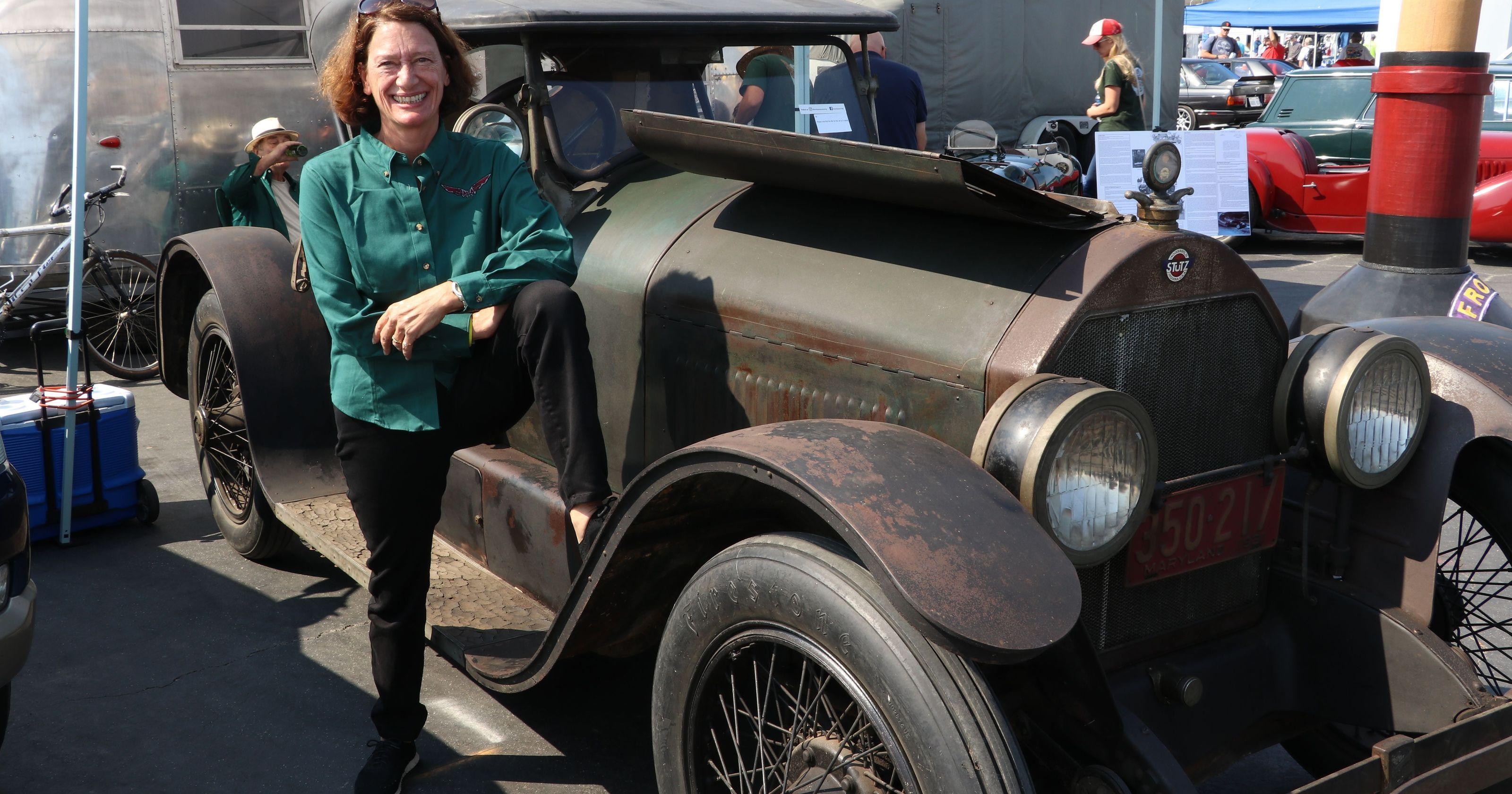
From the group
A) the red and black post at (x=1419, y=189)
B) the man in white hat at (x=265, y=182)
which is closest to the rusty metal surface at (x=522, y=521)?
the man in white hat at (x=265, y=182)

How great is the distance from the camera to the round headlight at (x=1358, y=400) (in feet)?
7.85

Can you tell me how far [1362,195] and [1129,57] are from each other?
2.80 m

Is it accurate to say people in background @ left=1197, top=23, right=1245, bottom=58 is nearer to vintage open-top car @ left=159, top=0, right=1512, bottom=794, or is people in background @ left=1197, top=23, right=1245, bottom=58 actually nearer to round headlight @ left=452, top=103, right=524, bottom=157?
round headlight @ left=452, top=103, right=524, bottom=157

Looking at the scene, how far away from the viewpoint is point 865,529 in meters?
1.85

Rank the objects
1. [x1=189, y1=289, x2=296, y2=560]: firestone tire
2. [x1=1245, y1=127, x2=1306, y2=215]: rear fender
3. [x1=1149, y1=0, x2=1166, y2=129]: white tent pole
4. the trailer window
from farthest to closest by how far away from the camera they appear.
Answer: [x1=1149, y1=0, x2=1166, y2=129]: white tent pole → [x1=1245, y1=127, x2=1306, y2=215]: rear fender → the trailer window → [x1=189, y1=289, x2=296, y2=560]: firestone tire

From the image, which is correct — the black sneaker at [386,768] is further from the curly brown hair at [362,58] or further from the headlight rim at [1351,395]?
the headlight rim at [1351,395]

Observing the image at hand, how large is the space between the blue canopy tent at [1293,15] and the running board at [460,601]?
100ft

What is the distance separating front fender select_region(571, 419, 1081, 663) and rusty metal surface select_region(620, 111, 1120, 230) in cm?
46

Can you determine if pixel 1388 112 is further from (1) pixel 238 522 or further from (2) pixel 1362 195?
(2) pixel 1362 195

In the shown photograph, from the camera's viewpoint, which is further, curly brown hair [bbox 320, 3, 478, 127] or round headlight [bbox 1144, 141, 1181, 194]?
curly brown hair [bbox 320, 3, 478, 127]

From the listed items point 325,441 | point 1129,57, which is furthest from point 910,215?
point 1129,57

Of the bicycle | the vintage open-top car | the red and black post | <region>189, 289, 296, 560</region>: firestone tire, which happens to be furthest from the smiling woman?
the bicycle

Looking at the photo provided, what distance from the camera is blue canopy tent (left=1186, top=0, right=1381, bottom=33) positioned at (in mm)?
29578

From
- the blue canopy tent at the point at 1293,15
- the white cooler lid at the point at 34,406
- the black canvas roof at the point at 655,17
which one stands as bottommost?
the white cooler lid at the point at 34,406
